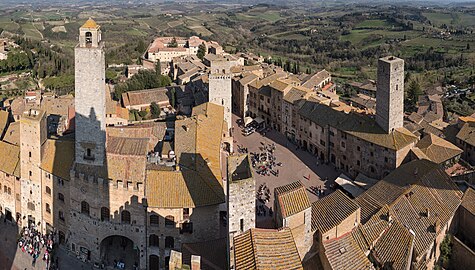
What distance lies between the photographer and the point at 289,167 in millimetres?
47781

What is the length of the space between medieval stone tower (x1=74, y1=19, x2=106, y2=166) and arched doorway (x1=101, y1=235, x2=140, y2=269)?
18.3 ft

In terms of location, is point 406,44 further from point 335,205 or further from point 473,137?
point 335,205

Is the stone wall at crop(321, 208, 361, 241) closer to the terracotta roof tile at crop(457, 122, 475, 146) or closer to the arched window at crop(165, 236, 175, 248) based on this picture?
the arched window at crop(165, 236, 175, 248)

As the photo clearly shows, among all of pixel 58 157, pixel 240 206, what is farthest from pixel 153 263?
pixel 240 206

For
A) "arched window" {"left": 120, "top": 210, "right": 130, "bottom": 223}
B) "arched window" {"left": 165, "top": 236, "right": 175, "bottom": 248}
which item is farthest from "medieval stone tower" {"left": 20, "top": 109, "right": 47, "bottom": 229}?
"arched window" {"left": 165, "top": 236, "right": 175, "bottom": 248}

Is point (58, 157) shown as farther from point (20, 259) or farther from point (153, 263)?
point (153, 263)

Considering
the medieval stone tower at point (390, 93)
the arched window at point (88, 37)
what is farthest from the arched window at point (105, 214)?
the medieval stone tower at point (390, 93)

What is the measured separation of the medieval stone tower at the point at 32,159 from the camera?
35062mm

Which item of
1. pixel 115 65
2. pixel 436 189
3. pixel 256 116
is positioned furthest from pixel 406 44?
pixel 436 189

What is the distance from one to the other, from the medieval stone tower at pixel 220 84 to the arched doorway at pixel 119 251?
2228 cm

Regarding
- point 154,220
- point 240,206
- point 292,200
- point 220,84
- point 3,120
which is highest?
point 220,84

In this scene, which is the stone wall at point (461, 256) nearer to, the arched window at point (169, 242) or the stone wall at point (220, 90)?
the arched window at point (169, 242)

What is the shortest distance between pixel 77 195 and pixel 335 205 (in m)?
16.6

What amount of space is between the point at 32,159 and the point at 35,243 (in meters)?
5.81
